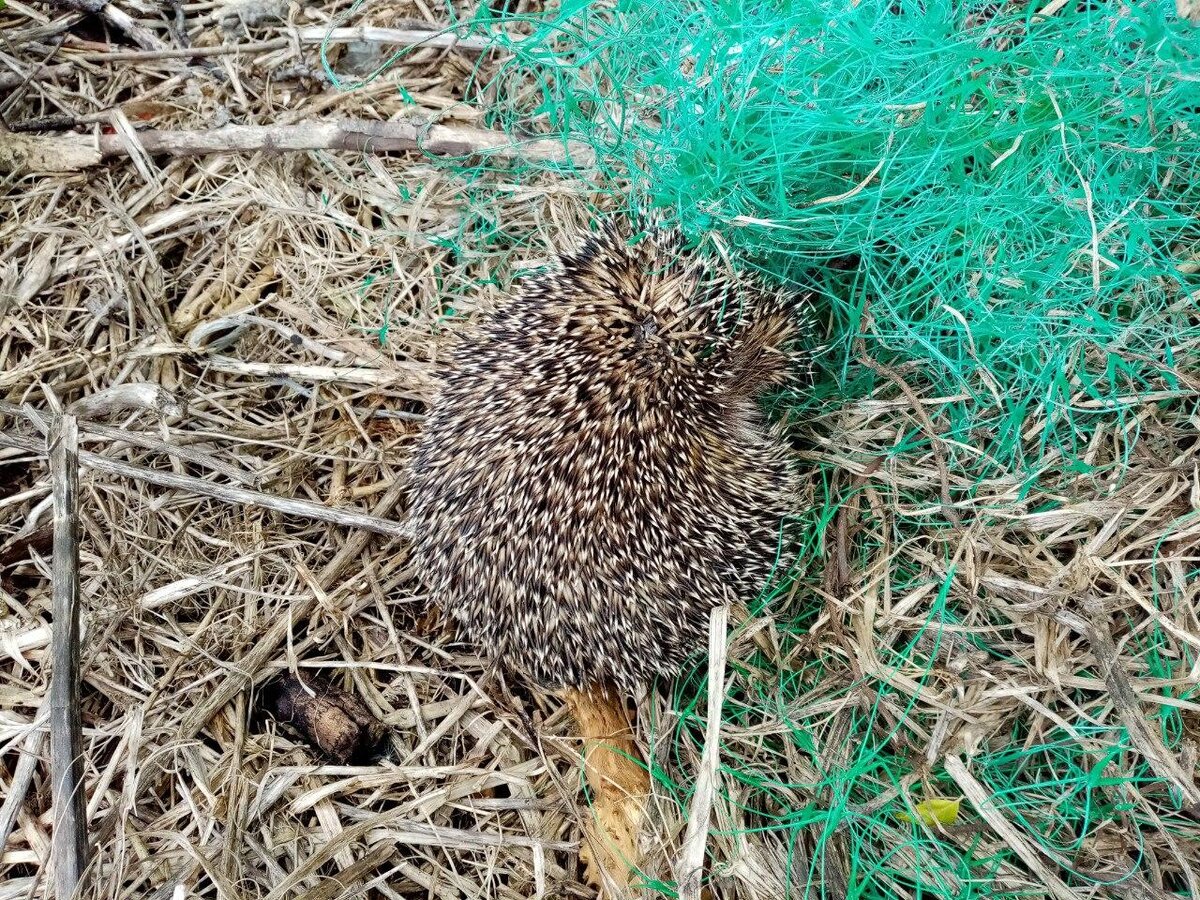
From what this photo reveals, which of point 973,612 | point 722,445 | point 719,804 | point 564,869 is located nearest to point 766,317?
point 722,445

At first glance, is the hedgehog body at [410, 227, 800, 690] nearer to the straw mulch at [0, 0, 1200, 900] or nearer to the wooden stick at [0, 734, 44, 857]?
the straw mulch at [0, 0, 1200, 900]

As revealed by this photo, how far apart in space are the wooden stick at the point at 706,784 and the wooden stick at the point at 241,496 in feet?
4.76

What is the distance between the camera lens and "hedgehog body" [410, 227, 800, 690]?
131 inches

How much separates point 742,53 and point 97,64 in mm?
3499

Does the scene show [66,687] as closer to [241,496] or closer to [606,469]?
[241,496]

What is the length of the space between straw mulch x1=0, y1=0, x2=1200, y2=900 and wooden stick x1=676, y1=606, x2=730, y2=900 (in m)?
0.27

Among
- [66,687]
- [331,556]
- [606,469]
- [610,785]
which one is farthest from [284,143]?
[610,785]

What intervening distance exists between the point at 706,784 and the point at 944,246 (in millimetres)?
2294

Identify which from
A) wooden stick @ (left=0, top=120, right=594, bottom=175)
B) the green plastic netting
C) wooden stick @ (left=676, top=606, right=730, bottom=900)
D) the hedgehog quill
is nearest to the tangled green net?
the green plastic netting

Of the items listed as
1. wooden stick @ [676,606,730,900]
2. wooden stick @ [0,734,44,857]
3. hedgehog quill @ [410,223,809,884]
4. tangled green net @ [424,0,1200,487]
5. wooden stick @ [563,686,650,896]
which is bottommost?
wooden stick @ [0,734,44,857]

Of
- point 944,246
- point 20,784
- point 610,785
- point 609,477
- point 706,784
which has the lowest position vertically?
point 20,784

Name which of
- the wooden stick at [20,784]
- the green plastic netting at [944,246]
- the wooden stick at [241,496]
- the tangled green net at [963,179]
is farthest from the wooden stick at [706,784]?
the wooden stick at [20,784]

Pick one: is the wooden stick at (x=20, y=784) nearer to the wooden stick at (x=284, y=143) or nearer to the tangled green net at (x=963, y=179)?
the wooden stick at (x=284, y=143)

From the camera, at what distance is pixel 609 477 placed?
336cm
